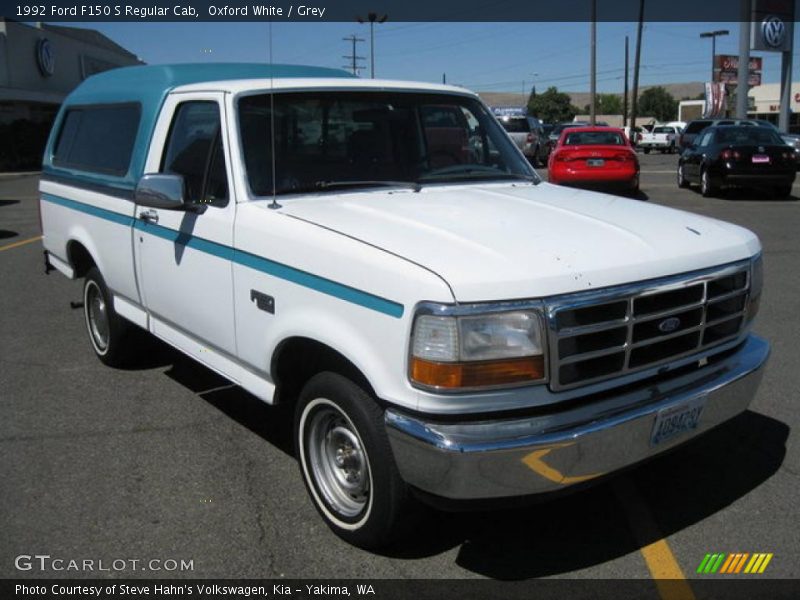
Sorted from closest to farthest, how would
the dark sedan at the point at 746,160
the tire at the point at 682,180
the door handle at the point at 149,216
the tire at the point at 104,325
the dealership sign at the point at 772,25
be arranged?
the door handle at the point at 149,216 < the tire at the point at 104,325 < the dark sedan at the point at 746,160 < the tire at the point at 682,180 < the dealership sign at the point at 772,25

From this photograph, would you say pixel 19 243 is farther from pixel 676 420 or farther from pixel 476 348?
pixel 676 420

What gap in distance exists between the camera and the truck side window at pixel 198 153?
4113 mm

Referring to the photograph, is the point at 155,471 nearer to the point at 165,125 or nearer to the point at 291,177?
the point at 291,177

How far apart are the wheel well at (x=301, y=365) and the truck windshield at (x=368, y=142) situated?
84 cm

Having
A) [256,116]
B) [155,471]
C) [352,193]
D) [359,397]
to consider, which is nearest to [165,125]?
[256,116]

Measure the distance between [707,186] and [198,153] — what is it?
14706 millimetres

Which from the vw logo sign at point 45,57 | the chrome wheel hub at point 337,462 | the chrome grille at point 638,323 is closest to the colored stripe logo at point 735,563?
the chrome grille at point 638,323

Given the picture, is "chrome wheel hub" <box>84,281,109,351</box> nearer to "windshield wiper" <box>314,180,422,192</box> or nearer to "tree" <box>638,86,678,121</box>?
"windshield wiper" <box>314,180,422,192</box>

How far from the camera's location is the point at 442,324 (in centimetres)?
275

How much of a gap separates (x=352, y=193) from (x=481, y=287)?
1.48 m

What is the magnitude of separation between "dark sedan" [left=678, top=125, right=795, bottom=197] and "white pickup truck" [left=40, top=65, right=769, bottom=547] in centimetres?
1287

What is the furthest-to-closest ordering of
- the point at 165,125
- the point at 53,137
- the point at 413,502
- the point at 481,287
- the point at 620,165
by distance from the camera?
the point at 620,165
the point at 53,137
the point at 165,125
the point at 413,502
the point at 481,287

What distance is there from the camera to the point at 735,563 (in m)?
3.20

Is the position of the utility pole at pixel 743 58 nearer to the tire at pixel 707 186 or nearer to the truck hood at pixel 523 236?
the tire at pixel 707 186
